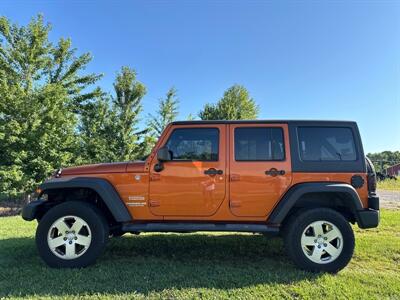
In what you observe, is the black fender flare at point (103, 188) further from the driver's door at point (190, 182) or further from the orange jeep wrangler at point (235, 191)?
the driver's door at point (190, 182)

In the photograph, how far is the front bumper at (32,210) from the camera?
15.3 feet

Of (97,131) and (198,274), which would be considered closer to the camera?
(198,274)

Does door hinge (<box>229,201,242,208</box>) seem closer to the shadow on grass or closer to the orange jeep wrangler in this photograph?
the orange jeep wrangler

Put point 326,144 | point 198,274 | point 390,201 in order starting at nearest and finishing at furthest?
point 198,274 < point 326,144 < point 390,201

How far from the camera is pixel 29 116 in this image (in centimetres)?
1345

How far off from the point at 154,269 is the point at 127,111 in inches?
598

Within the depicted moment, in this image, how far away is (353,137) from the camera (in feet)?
15.6

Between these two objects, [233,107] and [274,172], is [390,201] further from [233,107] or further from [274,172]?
[233,107]

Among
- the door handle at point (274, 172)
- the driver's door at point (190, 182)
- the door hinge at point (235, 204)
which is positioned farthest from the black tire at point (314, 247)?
the driver's door at point (190, 182)

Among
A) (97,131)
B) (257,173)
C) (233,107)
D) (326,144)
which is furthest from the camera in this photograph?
(233,107)

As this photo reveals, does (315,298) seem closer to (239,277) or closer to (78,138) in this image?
(239,277)

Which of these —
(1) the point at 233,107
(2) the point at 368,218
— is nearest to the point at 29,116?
(2) the point at 368,218

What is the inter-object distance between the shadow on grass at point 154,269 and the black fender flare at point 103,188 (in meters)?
0.69

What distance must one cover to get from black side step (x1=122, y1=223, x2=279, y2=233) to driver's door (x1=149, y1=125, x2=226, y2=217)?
141 millimetres
